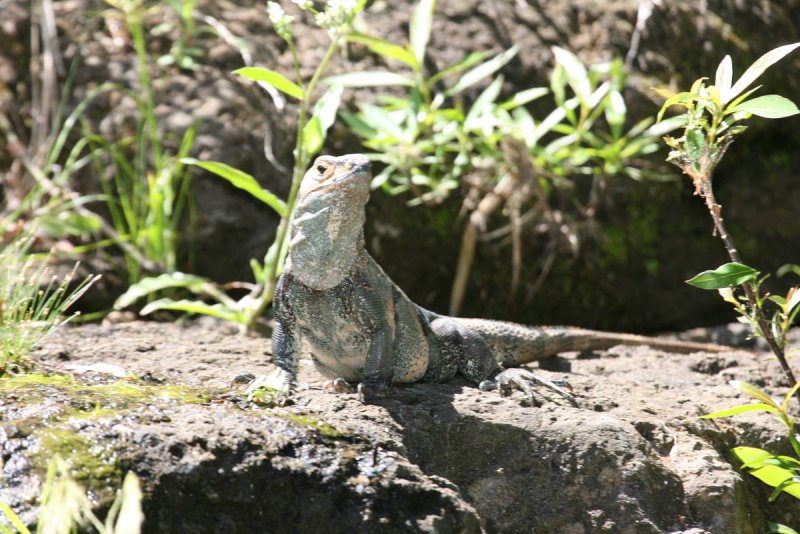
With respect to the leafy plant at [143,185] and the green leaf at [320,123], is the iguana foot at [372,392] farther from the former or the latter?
the leafy plant at [143,185]

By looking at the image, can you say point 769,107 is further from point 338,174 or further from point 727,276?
point 338,174

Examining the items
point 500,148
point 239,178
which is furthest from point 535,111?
point 239,178

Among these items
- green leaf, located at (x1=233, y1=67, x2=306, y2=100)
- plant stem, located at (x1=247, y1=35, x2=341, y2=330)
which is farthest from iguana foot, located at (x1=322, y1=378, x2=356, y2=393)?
green leaf, located at (x1=233, y1=67, x2=306, y2=100)

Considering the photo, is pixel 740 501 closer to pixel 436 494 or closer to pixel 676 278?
pixel 436 494

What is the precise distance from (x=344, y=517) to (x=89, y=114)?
207 inches

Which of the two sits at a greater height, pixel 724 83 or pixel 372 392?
pixel 724 83

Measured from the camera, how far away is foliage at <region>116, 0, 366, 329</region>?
4.44m

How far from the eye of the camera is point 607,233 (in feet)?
25.0

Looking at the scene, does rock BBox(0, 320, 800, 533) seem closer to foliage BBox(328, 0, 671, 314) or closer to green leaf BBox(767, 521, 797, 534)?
green leaf BBox(767, 521, 797, 534)

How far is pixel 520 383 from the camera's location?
445cm

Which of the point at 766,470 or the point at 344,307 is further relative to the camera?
the point at 344,307

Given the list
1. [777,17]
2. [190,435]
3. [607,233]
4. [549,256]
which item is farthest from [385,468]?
[777,17]

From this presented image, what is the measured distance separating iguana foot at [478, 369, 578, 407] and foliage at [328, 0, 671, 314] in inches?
87.7

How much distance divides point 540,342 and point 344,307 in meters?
1.61
